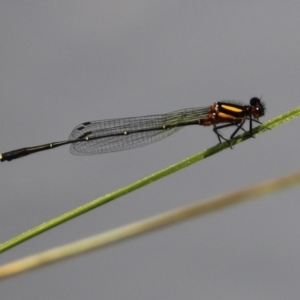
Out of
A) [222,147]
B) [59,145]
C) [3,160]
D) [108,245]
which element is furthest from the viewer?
[59,145]

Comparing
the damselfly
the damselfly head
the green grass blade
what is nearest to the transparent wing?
the damselfly

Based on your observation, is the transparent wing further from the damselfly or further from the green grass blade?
the green grass blade

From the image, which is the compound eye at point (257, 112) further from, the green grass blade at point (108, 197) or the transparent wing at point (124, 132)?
the green grass blade at point (108, 197)

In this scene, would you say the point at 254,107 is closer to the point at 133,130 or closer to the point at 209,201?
the point at 133,130

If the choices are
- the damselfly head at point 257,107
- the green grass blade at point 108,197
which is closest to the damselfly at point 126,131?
the damselfly head at point 257,107

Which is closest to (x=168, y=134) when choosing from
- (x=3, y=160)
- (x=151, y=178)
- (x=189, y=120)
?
(x=189, y=120)

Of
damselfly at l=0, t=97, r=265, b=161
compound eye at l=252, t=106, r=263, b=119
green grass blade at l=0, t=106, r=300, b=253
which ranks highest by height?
damselfly at l=0, t=97, r=265, b=161

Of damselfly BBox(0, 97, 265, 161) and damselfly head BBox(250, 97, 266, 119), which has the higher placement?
damselfly BBox(0, 97, 265, 161)
